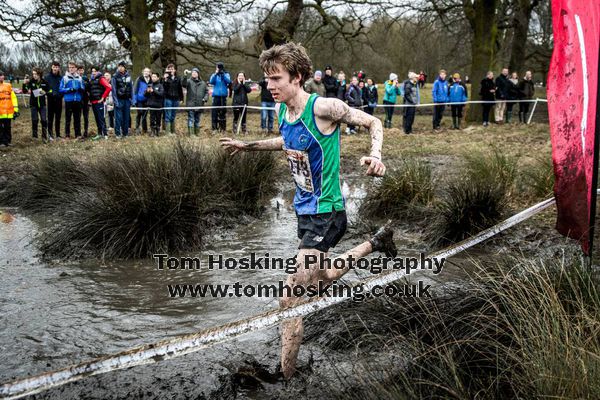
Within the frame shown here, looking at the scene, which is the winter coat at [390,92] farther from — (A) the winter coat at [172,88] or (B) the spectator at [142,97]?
(B) the spectator at [142,97]

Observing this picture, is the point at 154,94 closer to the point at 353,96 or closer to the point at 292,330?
the point at 353,96

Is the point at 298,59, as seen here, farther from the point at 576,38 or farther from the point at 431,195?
the point at 431,195

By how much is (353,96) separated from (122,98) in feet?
21.9

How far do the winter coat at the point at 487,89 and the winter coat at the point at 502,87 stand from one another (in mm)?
684

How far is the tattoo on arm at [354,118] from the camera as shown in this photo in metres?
4.04

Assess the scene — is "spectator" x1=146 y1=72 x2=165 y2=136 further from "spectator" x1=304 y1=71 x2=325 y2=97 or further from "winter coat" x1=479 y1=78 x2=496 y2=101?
"winter coat" x1=479 y1=78 x2=496 y2=101

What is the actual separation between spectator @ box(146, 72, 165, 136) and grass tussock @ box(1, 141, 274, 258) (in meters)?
6.80

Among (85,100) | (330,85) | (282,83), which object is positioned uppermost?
(330,85)

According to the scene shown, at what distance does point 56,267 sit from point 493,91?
55.2 ft

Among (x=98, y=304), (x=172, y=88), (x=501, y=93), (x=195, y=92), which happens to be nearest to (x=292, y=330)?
(x=98, y=304)

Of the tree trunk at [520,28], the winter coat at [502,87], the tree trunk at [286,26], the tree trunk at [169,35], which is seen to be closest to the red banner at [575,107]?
the winter coat at [502,87]

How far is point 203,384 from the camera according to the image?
3992 mm

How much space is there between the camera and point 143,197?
7301 millimetres

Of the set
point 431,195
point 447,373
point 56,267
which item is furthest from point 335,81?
point 447,373
